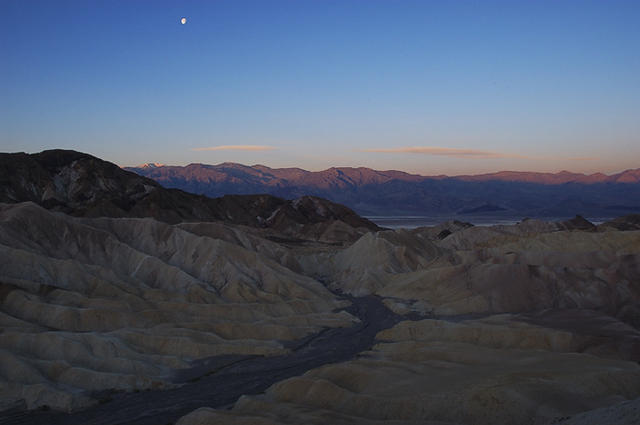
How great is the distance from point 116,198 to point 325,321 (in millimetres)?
89633

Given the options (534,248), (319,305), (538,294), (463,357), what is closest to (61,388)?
(463,357)

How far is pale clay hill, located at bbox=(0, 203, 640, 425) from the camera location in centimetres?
3116

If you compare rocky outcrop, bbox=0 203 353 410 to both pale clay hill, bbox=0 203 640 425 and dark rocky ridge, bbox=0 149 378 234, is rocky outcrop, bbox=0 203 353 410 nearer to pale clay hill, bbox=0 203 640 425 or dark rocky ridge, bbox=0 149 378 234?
pale clay hill, bbox=0 203 640 425

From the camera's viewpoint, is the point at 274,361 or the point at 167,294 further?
the point at 167,294

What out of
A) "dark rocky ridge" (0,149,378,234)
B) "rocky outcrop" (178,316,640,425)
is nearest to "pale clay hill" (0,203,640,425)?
"rocky outcrop" (178,316,640,425)

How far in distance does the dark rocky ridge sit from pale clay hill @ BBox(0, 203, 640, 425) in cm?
4420

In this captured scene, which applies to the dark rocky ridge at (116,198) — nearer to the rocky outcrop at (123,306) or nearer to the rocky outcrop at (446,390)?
the rocky outcrop at (123,306)

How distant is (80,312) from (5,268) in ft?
44.9

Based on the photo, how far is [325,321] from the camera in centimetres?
6022

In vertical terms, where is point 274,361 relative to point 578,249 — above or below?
below

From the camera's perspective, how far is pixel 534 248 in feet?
295

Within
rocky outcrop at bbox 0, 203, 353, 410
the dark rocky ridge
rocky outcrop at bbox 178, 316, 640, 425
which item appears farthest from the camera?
the dark rocky ridge

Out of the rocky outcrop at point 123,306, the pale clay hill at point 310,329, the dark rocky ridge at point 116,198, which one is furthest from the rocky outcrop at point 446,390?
the dark rocky ridge at point 116,198

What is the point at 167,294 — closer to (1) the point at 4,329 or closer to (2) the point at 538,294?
(1) the point at 4,329
